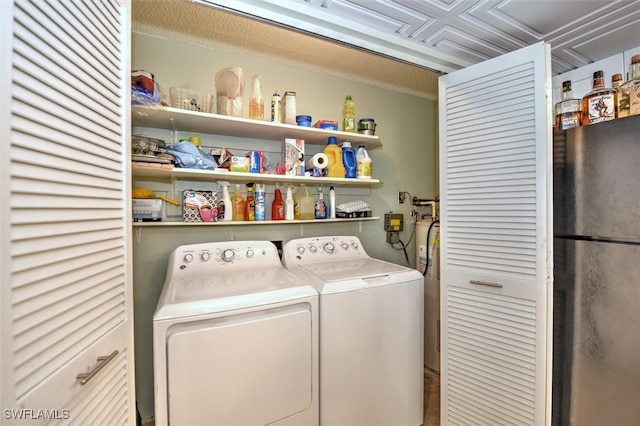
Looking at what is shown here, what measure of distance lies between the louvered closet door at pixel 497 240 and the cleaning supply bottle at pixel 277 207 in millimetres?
1063

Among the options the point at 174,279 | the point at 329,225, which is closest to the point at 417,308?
the point at 329,225

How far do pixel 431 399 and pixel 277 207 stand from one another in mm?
1828

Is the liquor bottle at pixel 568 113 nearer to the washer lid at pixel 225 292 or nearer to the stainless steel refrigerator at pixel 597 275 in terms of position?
the stainless steel refrigerator at pixel 597 275

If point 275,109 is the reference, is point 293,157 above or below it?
below

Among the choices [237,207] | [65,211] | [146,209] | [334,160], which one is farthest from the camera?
[334,160]

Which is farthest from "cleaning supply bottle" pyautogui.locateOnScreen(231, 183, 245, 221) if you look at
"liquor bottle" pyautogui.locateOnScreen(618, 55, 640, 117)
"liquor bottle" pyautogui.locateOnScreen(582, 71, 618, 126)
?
"liquor bottle" pyautogui.locateOnScreen(618, 55, 640, 117)

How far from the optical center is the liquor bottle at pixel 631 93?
123 centimetres

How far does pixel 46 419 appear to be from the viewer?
0.62m

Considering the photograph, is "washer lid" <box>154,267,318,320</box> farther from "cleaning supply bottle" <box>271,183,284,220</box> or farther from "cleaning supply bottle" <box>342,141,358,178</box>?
"cleaning supply bottle" <box>342,141,358,178</box>

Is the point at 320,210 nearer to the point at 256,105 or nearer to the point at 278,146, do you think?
the point at 278,146

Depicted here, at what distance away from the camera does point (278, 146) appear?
2012 millimetres

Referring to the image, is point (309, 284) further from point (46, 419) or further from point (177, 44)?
point (177, 44)

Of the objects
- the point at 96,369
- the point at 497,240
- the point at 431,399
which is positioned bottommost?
the point at 431,399

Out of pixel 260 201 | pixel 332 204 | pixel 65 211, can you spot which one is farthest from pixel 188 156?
pixel 332 204
